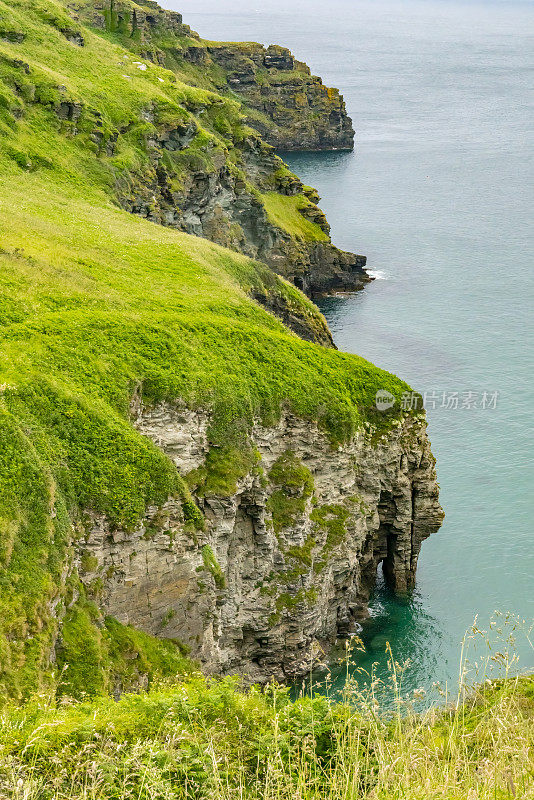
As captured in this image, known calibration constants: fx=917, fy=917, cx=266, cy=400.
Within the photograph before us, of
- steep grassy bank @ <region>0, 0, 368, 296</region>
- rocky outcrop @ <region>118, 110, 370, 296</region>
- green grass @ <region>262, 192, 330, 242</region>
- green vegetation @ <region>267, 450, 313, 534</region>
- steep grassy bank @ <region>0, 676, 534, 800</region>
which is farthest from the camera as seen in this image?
green grass @ <region>262, 192, 330, 242</region>


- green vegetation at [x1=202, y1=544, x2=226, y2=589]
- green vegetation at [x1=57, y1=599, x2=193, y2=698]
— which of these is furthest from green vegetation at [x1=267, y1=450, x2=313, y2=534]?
green vegetation at [x1=57, y1=599, x2=193, y2=698]

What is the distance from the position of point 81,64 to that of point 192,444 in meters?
57.7

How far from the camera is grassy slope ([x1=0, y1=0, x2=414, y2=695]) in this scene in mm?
31422

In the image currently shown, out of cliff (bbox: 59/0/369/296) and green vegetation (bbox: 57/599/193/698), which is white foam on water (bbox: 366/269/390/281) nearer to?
cliff (bbox: 59/0/369/296)

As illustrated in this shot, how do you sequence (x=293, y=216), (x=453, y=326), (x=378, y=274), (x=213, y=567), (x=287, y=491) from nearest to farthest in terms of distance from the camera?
(x=213, y=567)
(x=287, y=491)
(x=453, y=326)
(x=293, y=216)
(x=378, y=274)

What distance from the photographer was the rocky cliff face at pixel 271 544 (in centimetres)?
3600

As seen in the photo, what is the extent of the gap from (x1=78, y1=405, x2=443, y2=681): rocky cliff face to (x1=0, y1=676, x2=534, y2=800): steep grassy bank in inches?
543

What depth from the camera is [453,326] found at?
99000 mm

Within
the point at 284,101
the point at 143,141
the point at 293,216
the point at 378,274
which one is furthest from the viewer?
the point at 284,101

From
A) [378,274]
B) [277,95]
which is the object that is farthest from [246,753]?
[277,95]

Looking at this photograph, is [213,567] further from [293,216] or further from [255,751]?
[293,216]

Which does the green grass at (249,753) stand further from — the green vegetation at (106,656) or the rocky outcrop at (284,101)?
the rocky outcrop at (284,101)

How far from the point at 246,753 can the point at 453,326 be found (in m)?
84.5

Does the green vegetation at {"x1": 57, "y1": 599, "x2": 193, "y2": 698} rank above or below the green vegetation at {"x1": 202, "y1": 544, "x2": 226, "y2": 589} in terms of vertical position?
below
